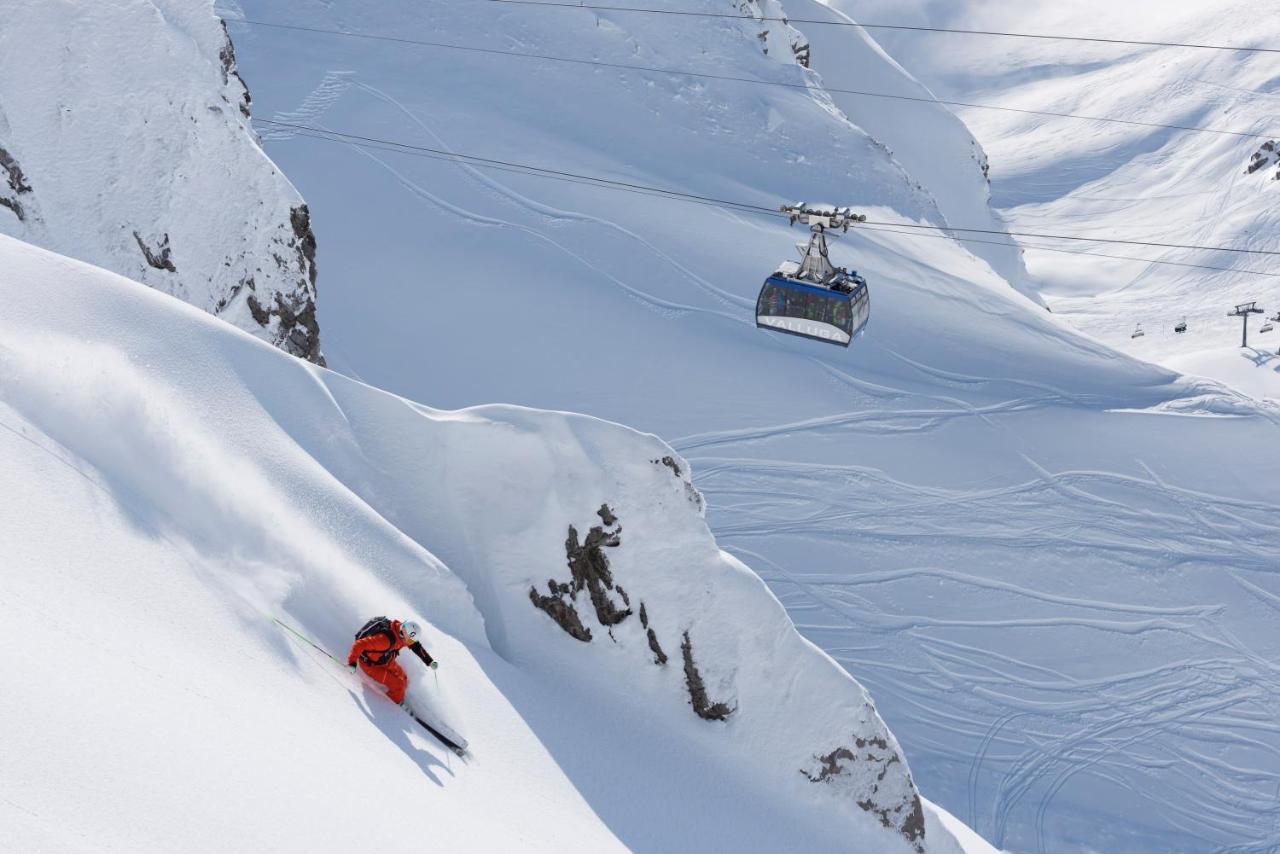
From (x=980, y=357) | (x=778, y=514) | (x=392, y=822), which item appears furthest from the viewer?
(x=980, y=357)

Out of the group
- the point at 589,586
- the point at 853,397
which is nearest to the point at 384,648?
the point at 589,586

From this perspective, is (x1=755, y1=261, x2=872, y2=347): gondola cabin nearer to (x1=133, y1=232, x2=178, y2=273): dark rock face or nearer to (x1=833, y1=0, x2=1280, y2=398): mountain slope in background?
(x1=133, y1=232, x2=178, y2=273): dark rock face

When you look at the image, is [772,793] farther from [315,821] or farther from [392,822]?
[315,821]

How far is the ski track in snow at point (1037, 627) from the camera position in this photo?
78.1ft

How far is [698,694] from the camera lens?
13727 mm

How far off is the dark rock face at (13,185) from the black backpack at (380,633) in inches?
320

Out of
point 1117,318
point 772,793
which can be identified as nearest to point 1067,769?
point 772,793

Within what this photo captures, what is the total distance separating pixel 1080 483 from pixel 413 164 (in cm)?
2078

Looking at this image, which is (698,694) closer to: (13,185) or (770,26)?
(13,185)

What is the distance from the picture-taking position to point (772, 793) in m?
13.7

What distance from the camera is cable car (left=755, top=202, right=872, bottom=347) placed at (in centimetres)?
2061

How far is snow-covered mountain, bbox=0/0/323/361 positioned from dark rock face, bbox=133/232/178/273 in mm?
18

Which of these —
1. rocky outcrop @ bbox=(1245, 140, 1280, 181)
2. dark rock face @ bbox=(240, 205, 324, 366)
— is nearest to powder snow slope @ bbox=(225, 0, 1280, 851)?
dark rock face @ bbox=(240, 205, 324, 366)

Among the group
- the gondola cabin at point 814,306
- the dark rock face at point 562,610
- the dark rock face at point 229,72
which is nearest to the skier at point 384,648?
the dark rock face at point 562,610
